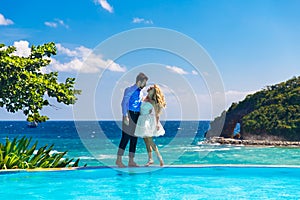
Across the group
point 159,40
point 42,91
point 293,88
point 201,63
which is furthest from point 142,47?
point 293,88

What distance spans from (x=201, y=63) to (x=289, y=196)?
4.03 meters

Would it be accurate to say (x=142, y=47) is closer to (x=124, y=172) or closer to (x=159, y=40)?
(x=159, y=40)

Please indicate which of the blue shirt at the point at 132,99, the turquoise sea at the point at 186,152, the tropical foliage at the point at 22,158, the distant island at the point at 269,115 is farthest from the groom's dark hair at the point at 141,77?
the distant island at the point at 269,115

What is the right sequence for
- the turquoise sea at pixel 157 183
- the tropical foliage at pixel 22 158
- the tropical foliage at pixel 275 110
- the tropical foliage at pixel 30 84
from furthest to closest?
the tropical foliage at pixel 275 110 → the tropical foliage at pixel 30 84 → the tropical foliage at pixel 22 158 → the turquoise sea at pixel 157 183

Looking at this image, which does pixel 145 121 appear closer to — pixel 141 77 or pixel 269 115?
pixel 141 77

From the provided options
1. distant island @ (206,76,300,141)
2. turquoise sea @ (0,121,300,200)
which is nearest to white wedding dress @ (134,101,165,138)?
turquoise sea @ (0,121,300,200)

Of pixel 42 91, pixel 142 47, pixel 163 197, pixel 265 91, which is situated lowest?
pixel 163 197

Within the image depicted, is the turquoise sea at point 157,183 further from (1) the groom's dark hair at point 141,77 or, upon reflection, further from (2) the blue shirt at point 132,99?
(1) the groom's dark hair at point 141,77

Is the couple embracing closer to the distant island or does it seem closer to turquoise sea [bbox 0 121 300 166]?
turquoise sea [bbox 0 121 300 166]

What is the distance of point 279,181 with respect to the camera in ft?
24.8

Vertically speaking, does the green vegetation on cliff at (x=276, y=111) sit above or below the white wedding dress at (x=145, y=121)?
above

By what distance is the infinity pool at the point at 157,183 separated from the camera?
6.21 meters

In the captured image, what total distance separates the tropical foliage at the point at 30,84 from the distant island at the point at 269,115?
6140cm

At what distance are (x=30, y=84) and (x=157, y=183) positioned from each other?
5.91 meters
